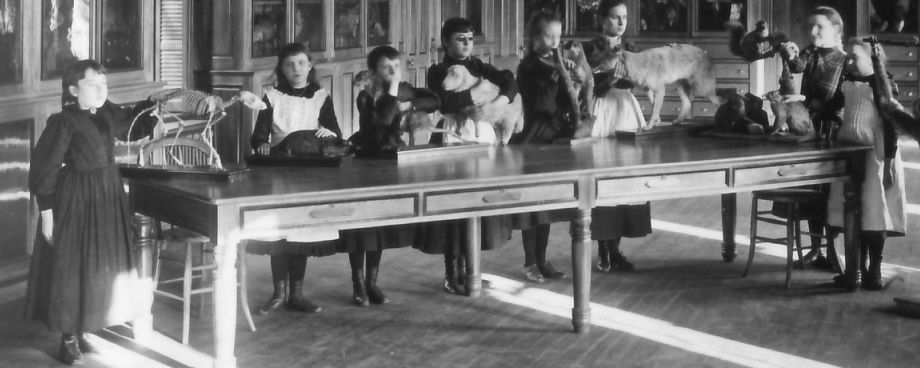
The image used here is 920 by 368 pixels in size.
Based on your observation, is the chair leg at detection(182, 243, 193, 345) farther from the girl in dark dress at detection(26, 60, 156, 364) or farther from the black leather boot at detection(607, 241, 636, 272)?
the black leather boot at detection(607, 241, 636, 272)

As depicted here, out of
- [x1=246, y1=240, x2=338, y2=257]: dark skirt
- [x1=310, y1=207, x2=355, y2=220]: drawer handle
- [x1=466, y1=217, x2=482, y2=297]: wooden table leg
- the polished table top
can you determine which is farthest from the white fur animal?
[x1=310, y1=207, x2=355, y2=220]: drawer handle

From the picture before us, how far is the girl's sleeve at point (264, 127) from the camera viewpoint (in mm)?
6239

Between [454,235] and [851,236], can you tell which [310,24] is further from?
[851,236]

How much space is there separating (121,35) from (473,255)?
8.18ft

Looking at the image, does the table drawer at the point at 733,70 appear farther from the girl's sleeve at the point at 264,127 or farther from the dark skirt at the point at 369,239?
the girl's sleeve at the point at 264,127

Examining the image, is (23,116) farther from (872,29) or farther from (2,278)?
(872,29)

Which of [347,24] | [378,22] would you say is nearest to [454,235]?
[347,24]

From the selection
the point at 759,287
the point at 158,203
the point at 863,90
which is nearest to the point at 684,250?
the point at 759,287

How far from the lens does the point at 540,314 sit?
21.2ft

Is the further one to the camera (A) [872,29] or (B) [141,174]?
(A) [872,29]

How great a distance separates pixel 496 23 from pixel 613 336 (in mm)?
8393

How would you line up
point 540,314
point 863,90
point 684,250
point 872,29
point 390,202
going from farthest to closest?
point 872,29 → point 684,250 → point 863,90 → point 540,314 → point 390,202

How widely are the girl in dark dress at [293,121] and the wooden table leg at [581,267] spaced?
117 cm

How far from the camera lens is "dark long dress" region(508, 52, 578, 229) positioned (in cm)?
682
